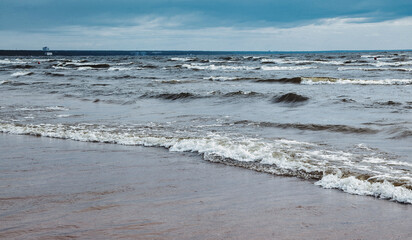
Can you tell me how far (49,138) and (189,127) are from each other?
3.27m

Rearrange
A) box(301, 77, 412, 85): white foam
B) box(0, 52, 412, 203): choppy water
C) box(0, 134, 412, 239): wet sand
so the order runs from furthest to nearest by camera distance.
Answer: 1. box(301, 77, 412, 85): white foam
2. box(0, 52, 412, 203): choppy water
3. box(0, 134, 412, 239): wet sand

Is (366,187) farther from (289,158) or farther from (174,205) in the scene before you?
(174,205)

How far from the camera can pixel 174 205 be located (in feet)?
15.3

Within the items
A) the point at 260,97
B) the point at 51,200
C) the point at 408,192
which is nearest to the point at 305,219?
the point at 408,192

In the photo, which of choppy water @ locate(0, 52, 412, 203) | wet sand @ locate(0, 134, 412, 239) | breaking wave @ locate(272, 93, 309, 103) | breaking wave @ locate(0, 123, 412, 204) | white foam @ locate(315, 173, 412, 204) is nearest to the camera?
wet sand @ locate(0, 134, 412, 239)

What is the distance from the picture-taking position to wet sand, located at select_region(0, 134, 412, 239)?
389 centimetres

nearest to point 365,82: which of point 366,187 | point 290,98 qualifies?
point 290,98

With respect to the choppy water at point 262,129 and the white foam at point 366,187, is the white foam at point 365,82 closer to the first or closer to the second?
the choppy water at point 262,129

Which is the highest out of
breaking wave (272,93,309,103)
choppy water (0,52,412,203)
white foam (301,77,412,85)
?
white foam (301,77,412,85)

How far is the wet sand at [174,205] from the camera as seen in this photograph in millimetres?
3893

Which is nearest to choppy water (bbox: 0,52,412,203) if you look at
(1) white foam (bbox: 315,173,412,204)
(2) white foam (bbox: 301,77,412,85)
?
(1) white foam (bbox: 315,173,412,204)

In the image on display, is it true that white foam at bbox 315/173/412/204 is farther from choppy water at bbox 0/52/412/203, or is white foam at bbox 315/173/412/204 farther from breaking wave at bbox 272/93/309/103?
breaking wave at bbox 272/93/309/103

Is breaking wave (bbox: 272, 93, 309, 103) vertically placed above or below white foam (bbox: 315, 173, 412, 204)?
above

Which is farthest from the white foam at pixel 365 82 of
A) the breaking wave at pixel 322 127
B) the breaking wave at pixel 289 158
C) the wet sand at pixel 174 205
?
the wet sand at pixel 174 205
